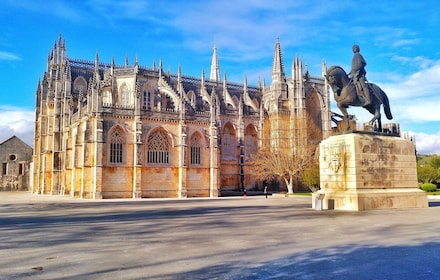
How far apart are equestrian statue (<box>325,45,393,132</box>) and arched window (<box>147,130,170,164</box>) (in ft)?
82.0

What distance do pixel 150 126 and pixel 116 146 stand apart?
4200mm

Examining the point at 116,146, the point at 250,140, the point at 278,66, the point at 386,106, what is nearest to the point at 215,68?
the point at 278,66

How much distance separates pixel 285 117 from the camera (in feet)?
171

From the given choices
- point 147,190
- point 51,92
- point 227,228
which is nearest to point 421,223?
point 227,228

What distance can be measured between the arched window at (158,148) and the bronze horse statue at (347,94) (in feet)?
81.9

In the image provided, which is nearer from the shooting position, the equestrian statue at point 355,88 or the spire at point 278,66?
the equestrian statue at point 355,88

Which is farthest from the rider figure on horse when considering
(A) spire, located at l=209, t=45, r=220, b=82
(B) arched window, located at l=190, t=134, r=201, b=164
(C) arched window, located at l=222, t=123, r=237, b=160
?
(A) spire, located at l=209, t=45, r=220, b=82

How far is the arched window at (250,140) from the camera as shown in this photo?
50875mm

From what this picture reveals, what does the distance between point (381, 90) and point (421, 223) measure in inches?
340

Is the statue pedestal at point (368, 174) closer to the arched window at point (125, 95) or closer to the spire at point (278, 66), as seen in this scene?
the arched window at point (125, 95)

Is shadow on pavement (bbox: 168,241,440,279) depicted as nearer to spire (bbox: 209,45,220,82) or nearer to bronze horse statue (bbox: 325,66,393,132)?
bronze horse statue (bbox: 325,66,393,132)

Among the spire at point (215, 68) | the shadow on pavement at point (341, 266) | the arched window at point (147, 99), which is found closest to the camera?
the shadow on pavement at point (341, 266)

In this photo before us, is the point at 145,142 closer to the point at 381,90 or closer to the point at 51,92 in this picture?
the point at 51,92

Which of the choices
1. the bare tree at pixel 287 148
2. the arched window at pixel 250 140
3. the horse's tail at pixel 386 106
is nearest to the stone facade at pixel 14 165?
the arched window at pixel 250 140
